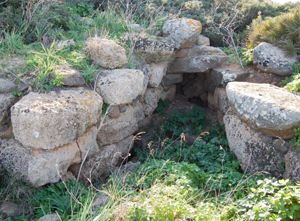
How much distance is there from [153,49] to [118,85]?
3.46ft

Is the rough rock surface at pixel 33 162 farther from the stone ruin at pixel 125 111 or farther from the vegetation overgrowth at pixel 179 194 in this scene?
the vegetation overgrowth at pixel 179 194

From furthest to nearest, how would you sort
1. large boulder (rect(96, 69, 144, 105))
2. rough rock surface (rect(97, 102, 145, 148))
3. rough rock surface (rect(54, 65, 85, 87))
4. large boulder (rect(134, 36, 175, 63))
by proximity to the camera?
1. large boulder (rect(134, 36, 175, 63))
2. rough rock surface (rect(97, 102, 145, 148))
3. large boulder (rect(96, 69, 144, 105))
4. rough rock surface (rect(54, 65, 85, 87))

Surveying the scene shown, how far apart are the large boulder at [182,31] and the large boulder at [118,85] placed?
4.49 ft

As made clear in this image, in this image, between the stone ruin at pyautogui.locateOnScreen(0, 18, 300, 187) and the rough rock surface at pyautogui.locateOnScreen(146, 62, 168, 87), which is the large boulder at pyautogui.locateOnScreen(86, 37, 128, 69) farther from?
the rough rock surface at pyautogui.locateOnScreen(146, 62, 168, 87)

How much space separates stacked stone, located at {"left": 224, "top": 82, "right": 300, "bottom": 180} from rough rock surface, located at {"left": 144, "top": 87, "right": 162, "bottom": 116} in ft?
4.49

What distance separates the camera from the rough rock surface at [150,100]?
20.1ft

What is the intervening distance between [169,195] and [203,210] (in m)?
0.33

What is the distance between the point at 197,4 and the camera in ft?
24.9

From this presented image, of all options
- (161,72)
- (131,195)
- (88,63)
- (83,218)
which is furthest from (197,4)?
(83,218)

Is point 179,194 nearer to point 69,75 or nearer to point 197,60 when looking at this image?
point 69,75

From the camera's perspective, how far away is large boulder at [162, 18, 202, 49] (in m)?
6.38

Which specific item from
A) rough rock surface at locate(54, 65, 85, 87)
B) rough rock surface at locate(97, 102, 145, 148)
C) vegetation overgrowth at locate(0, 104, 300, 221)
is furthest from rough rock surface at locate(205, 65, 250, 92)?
rough rock surface at locate(54, 65, 85, 87)

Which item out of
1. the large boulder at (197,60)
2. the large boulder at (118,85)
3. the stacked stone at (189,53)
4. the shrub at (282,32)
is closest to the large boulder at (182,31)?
the stacked stone at (189,53)

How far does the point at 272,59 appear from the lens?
603 cm
